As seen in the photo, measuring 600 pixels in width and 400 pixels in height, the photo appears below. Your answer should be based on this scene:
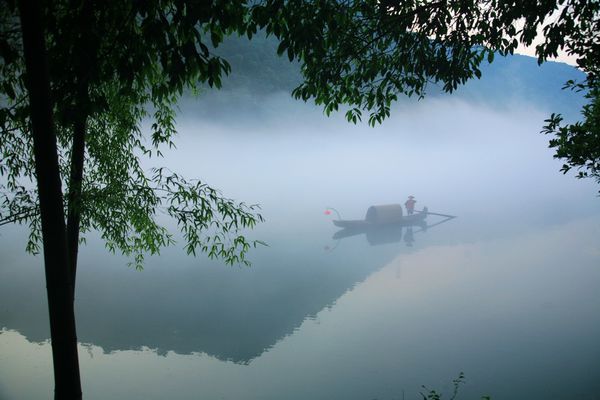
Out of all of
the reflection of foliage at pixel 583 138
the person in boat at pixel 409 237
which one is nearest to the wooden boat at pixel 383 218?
the person in boat at pixel 409 237

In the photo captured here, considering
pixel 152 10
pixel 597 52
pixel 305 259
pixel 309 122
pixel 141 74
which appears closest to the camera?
pixel 152 10

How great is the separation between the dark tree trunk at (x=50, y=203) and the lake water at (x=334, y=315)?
23.6ft

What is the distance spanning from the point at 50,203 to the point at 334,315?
14847mm

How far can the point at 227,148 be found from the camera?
101 meters

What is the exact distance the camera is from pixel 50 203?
11.1ft

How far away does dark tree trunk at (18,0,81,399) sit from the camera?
3215 mm

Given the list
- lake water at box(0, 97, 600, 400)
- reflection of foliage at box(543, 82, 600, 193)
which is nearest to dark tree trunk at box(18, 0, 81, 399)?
reflection of foliage at box(543, 82, 600, 193)

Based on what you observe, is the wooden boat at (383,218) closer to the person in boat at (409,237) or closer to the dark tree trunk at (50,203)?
the person in boat at (409,237)

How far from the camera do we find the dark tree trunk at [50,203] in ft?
10.5

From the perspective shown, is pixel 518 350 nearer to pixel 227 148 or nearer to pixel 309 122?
pixel 227 148

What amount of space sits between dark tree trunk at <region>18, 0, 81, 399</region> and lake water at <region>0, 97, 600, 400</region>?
7.20m

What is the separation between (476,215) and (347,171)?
48.5 meters

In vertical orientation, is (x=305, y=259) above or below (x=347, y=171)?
below

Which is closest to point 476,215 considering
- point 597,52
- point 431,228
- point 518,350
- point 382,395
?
point 431,228
